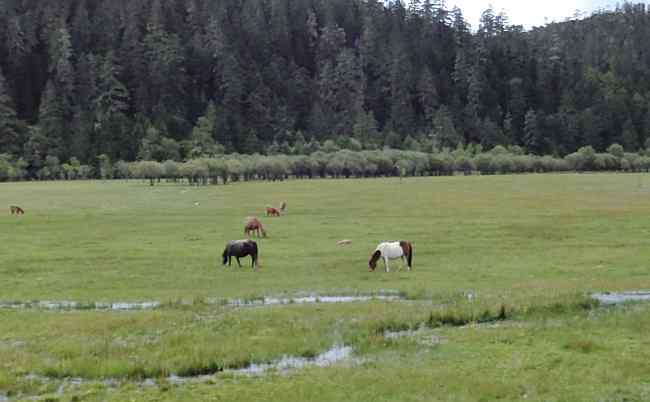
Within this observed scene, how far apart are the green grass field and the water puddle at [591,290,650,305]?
63 centimetres

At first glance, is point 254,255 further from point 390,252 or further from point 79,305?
point 79,305

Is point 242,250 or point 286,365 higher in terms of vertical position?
point 242,250

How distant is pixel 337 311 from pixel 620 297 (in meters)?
11.3

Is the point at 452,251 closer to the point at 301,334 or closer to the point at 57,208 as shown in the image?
the point at 301,334

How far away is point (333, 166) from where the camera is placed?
512 ft

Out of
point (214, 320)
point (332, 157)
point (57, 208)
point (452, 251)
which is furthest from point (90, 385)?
point (332, 157)

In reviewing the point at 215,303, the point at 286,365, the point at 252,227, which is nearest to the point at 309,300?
the point at 215,303

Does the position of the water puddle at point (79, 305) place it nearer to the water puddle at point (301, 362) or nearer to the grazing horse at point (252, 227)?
the water puddle at point (301, 362)

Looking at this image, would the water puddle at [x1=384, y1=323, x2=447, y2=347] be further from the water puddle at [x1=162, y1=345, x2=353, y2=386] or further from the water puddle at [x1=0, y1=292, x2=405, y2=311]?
the water puddle at [x1=0, y1=292, x2=405, y2=311]

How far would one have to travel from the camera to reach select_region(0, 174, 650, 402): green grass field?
656 inches

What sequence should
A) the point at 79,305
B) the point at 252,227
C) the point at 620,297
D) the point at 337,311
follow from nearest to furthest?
the point at 337,311, the point at 620,297, the point at 79,305, the point at 252,227

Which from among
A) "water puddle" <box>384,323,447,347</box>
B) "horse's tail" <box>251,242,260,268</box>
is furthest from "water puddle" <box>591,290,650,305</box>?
"horse's tail" <box>251,242,260,268</box>

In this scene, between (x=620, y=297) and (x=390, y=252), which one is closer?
(x=620, y=297)

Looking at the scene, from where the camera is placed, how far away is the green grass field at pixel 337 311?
16.7 metres
